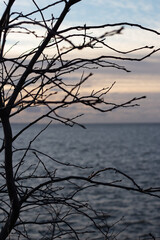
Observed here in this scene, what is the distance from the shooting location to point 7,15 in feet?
8.45

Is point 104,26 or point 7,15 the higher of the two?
point 7,15

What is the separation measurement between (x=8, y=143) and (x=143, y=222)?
1712 centimetres

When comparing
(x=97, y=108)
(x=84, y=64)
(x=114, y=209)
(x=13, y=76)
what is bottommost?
(x=97, y=108)

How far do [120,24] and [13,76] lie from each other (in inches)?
42.1

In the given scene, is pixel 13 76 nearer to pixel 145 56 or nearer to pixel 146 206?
pixel 145 56

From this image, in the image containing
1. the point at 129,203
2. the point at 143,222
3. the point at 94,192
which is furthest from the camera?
the point at 94,192

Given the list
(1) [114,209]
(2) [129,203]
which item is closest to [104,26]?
(1) [114,209]

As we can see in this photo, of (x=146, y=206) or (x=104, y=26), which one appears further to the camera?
(x=146, y=206)

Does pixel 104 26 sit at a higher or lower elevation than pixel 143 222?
lower

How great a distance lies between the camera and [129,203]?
22781 mm

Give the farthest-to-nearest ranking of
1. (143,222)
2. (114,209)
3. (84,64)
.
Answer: (114,209) < (143,222) < (84,64)

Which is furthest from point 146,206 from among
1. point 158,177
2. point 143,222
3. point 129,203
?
point 158,177

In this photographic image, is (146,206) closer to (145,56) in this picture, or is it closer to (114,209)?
(114,209)

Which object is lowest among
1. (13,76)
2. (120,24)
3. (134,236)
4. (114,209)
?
(120,24)
